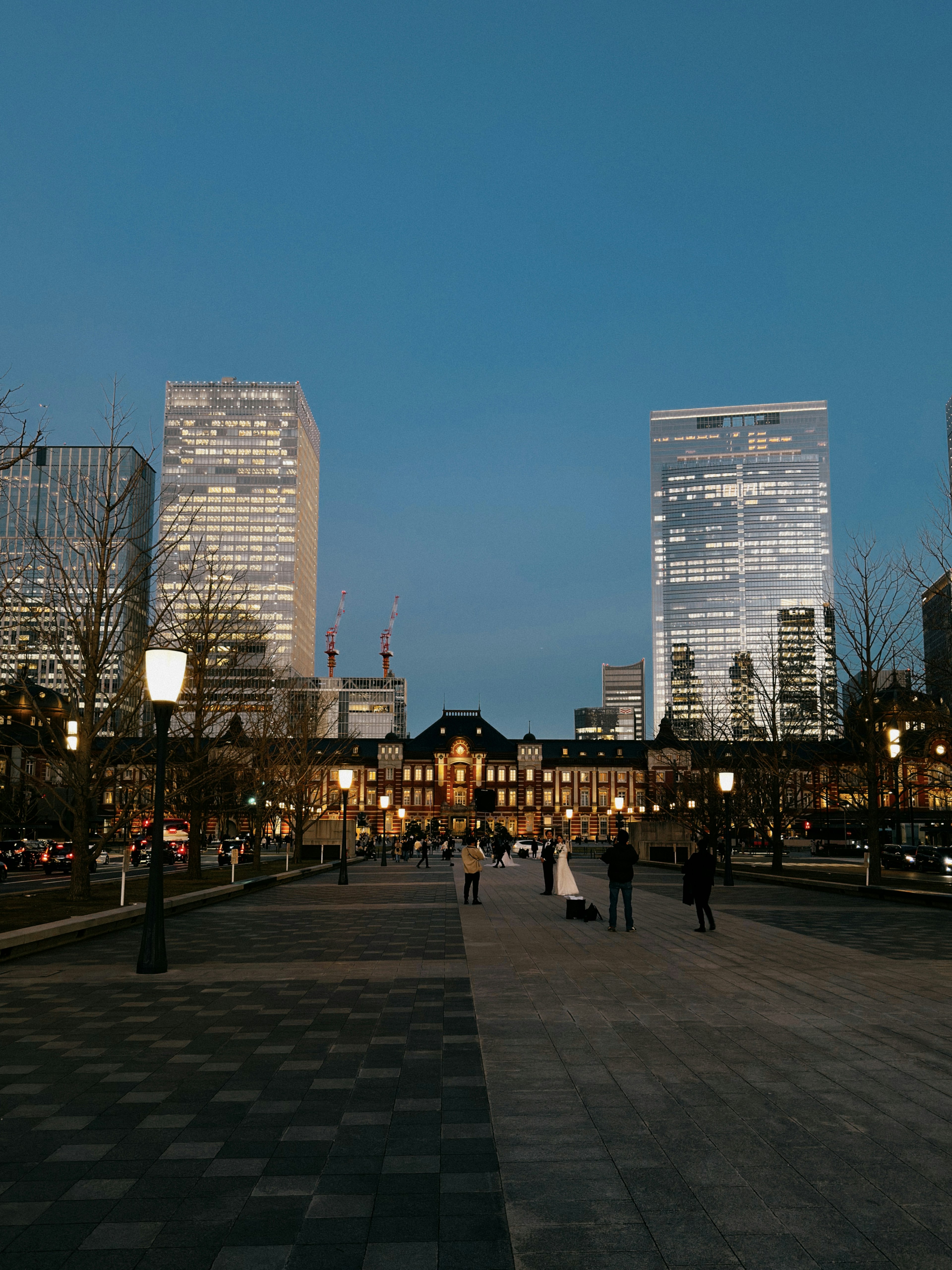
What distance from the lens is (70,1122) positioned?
7059 mm

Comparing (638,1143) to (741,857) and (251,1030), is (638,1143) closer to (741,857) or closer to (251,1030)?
(251,1030)

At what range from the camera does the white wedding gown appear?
28141 mm

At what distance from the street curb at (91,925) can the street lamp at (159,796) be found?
1867mm

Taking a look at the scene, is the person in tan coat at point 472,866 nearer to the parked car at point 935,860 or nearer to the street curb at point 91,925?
the street curb at point 91,925

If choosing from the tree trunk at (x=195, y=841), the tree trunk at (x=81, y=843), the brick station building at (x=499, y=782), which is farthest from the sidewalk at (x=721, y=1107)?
the brick station building at (x=499, y=782)

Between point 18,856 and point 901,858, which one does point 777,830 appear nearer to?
point 901,858

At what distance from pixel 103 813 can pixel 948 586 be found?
8350 centimetres

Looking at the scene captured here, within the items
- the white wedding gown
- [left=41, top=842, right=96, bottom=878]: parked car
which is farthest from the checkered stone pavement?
[left=41, top=842, right=96, bottom=878]: parked car

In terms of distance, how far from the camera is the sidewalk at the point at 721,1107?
5.07 m

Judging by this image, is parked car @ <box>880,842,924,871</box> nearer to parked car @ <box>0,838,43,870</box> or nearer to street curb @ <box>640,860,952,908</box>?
street curb @ <box>640,860,952,908</box>

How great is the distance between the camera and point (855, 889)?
103ft

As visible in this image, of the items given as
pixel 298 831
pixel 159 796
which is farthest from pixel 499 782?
pixel 159 796

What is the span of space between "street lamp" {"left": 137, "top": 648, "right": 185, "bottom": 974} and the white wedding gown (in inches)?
593

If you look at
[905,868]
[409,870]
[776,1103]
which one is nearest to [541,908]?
[776,1103]
